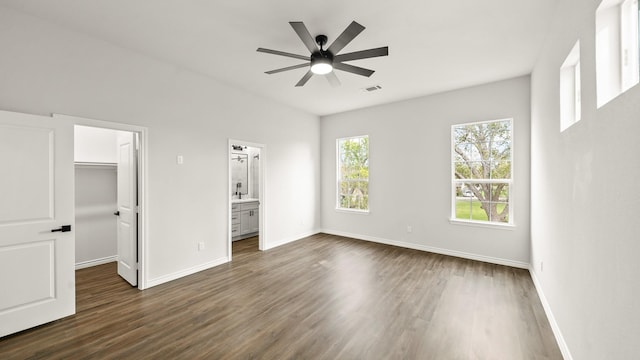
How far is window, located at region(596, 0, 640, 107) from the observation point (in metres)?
1.26

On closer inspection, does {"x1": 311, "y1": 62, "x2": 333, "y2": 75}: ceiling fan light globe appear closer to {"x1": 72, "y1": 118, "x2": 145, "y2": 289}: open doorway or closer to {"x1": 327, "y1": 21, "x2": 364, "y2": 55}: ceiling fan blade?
{"x1": 327, "y1": 21, "x2": 364, "y2": 55}: ceiling fan blade

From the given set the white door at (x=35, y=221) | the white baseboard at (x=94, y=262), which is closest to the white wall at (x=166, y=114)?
the white door at (x=35, y=221)

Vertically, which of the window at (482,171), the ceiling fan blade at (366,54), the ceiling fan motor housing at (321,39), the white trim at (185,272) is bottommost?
the white trim at (185,272)

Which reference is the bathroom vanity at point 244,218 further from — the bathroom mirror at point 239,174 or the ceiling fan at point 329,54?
the ceiling fan at point 329,54

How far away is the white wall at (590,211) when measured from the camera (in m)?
1.11

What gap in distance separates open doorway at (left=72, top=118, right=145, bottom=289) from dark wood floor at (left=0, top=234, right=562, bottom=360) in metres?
0.33

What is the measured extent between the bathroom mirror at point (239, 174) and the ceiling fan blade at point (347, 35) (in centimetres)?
488

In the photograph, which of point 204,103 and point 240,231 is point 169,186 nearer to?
point 204,103

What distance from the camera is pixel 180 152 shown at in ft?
12.1

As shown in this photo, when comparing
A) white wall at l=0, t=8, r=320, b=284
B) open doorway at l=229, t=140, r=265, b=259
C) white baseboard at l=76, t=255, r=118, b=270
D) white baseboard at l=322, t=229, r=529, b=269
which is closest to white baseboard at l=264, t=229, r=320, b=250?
white wall at l=0, t=8, r=320, b=284

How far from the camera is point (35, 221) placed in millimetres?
2461

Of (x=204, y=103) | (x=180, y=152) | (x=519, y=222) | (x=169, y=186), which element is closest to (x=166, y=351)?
(x=169, y=186)

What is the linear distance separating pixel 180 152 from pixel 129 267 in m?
1.72

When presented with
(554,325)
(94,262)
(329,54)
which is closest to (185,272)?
(94,262)
